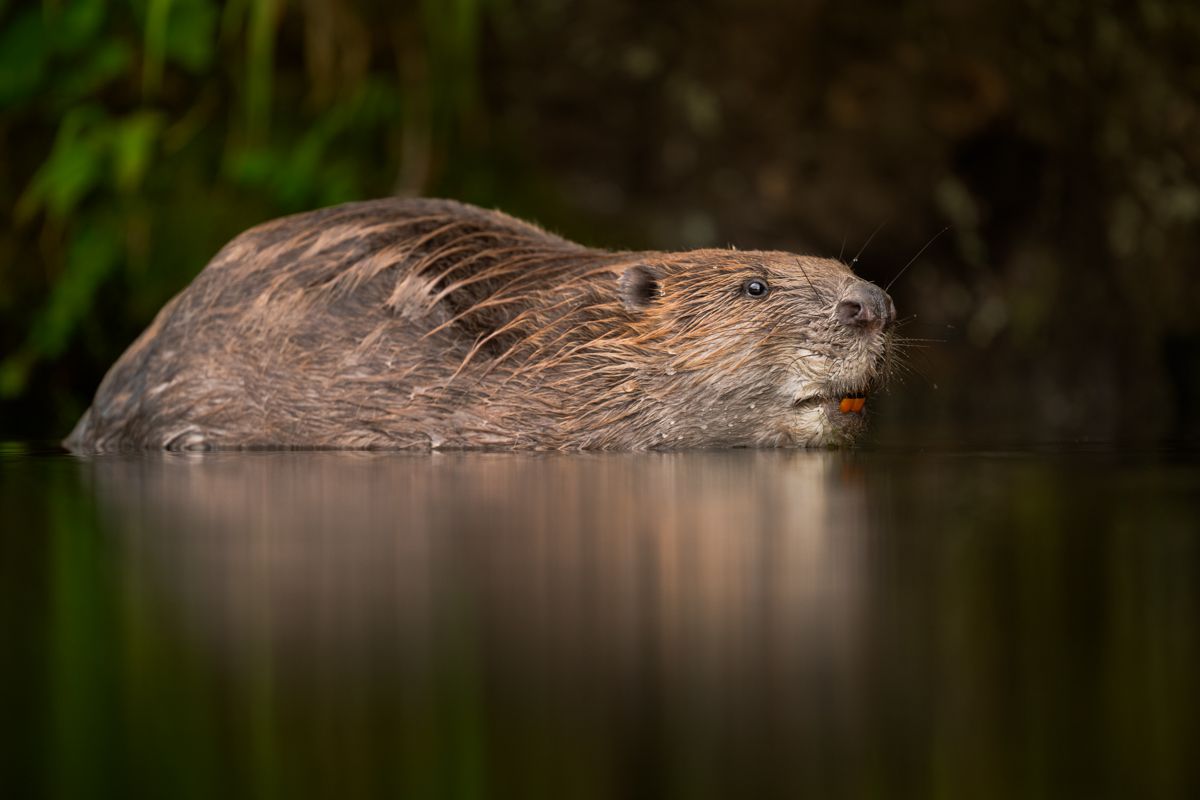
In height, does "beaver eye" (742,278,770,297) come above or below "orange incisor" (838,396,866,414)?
above

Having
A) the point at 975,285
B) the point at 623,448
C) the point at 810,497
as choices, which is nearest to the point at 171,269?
the point at 623,448

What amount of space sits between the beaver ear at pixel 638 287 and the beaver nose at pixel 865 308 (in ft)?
2.07

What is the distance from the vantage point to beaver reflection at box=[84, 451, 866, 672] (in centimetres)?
170

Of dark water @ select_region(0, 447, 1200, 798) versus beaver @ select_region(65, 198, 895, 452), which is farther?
beaver @ select_region(65, 198, 895, 452)

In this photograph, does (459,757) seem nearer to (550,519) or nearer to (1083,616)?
(1083,616)

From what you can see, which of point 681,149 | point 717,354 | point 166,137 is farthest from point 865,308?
point 166,137

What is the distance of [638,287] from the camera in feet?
15.5

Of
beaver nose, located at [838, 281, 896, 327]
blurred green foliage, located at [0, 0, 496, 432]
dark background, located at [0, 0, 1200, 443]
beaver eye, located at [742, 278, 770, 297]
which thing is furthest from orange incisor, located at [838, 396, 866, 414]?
blurred green foliage, located at [0, 0, 496, 432]

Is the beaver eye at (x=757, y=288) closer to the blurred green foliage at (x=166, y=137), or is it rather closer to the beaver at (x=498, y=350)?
Result: the beaver at (x=498, y=350)

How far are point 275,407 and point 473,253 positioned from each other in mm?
806

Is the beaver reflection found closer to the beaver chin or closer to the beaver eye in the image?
the beaver chin

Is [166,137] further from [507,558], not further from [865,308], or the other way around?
[507,558]

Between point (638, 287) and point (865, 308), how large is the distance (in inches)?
29.8

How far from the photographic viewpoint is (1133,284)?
28.8 ft
